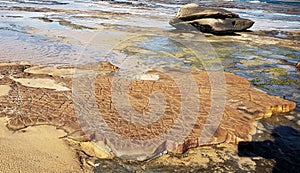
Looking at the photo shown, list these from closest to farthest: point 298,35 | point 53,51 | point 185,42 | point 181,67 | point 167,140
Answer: point 167,140 < point 181,67 < point 53,51 < point 185,42 < point 298,35

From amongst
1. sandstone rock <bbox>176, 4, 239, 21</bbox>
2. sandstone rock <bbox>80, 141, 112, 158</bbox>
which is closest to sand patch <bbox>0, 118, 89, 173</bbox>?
sandstone rock <bbox>80, 141, 112, 158</bbox>

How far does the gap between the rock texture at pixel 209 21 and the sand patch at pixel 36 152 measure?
11137 millimetres

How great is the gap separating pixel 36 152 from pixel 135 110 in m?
1.39

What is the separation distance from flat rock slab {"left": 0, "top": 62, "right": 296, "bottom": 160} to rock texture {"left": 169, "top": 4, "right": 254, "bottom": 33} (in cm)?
860

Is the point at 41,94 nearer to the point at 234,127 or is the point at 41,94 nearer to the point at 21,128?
the point at 21,128

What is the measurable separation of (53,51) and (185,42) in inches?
203

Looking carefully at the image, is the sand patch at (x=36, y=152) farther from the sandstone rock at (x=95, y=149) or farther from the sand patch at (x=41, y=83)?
the sand patch at (x=41, y=83)

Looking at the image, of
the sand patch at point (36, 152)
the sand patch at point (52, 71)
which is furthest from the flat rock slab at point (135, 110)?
the sand patch at point (52, 71)

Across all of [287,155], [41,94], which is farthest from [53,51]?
[287,155]

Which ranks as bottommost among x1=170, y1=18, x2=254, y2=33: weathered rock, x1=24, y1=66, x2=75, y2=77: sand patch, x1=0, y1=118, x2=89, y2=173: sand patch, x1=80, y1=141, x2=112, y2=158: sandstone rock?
x1=80, y1=141, x2=112, y2=158: sandstone rock

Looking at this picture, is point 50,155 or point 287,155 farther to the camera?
point 287,155

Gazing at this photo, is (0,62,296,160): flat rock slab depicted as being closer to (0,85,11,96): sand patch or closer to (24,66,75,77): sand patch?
(0,85,11,96): sand patch

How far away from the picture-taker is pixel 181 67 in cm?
705

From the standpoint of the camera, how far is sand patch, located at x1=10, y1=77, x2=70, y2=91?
461cm
